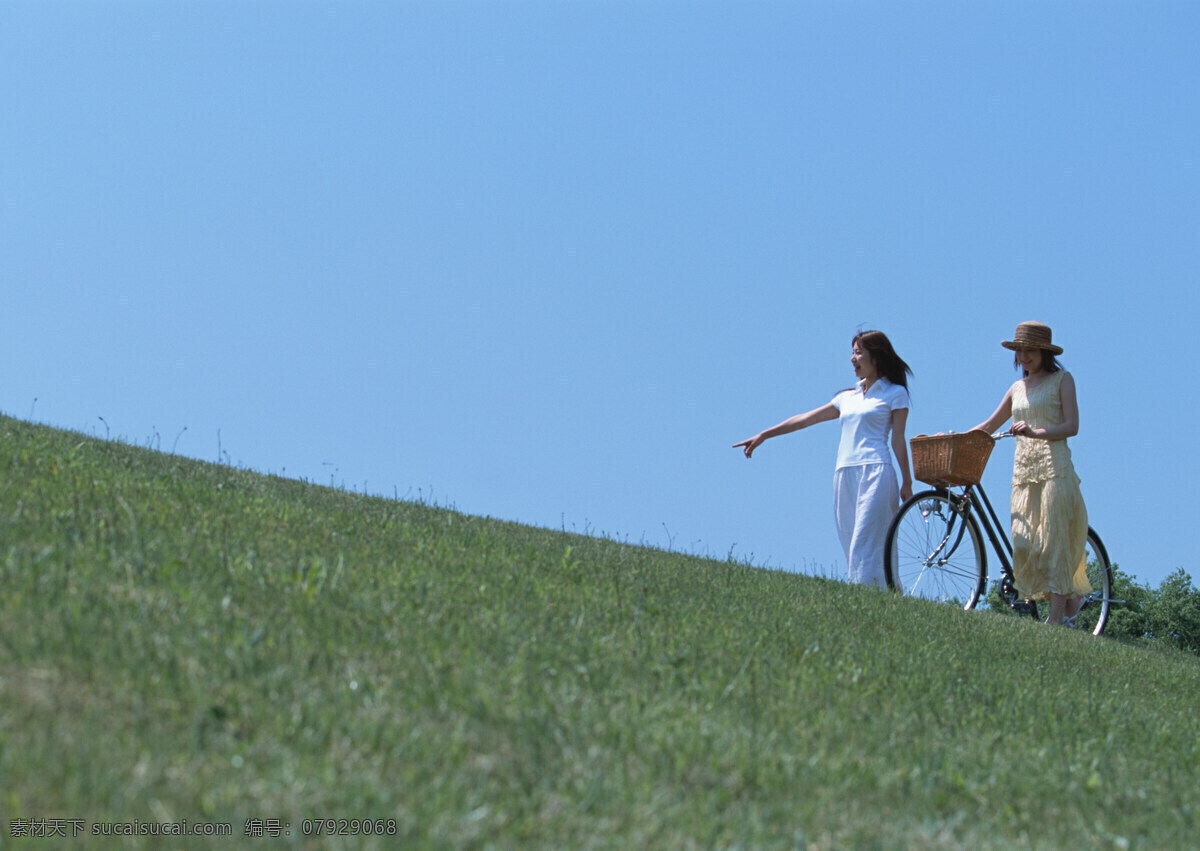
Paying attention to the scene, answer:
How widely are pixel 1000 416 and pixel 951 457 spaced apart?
1190 mm

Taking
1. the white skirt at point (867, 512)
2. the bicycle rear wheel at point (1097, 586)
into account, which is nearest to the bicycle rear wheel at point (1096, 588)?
the bicycle rear wheel at point (1097, 586)

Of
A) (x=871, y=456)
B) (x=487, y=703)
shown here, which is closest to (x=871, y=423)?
(x=871, y=456)

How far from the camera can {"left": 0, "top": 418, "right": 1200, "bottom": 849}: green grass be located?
3453 millimetres

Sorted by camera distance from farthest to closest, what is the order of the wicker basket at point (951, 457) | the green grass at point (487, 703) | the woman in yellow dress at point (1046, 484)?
1. the woman in yellow dress at point (1046, 484)
2. the wicker basket at point (951, 457)
3. the green grass at point (487, 703)

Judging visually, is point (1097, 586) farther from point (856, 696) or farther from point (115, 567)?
point (115, 567)

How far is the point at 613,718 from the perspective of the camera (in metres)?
4.47

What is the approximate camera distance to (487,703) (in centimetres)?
430

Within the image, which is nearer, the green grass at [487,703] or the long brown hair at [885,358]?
the green grass at [487,703]

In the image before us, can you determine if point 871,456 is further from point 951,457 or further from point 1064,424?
point 1064,424

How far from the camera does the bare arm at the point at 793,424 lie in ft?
37.3

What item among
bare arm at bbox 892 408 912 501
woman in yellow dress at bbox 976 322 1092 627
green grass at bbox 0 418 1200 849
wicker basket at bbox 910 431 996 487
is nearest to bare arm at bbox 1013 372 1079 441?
woman in yellow dress at bbox 976 322 1092 627

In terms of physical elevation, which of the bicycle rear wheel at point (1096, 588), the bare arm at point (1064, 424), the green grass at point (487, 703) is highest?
the bare arm at point (1064, 424)

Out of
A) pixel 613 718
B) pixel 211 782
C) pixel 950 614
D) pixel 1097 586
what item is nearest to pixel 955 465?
pixel 950 614

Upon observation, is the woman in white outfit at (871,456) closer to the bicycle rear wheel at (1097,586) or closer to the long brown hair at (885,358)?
the long brown hair at (885,358)
